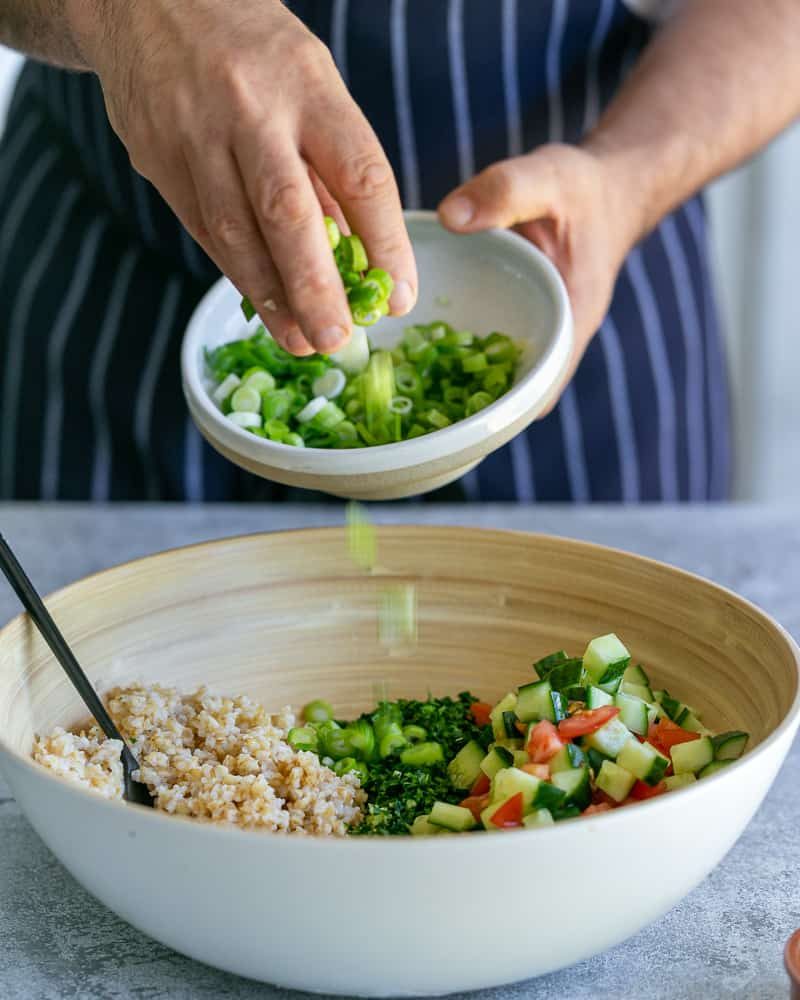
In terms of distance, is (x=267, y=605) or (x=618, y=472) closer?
(x=267, y=605)

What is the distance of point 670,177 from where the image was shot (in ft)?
5.67

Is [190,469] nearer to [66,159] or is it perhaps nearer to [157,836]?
[66,159]

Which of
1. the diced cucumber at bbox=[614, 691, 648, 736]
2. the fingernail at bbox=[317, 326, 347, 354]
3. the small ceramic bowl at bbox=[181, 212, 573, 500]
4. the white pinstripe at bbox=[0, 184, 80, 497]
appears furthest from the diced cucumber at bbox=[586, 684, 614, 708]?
the white pinstripe at bbox=[0, 184, 80, 497]

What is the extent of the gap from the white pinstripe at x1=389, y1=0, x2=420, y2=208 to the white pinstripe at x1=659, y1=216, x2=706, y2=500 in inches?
17.3

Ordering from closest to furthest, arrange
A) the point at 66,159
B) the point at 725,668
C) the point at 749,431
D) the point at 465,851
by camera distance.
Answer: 1. the point at 465,851
2. the point at 725,668
3. the point at 66,159
4. the point at 749,431

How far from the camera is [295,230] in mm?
1002

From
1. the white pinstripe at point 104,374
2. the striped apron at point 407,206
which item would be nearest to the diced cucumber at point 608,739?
the striped apron at point 407,206

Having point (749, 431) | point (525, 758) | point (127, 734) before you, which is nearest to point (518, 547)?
point (525, 758)

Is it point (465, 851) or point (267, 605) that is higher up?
point (465, 851)

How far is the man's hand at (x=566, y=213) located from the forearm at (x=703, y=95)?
0.33ft

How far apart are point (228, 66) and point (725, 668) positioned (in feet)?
2.17

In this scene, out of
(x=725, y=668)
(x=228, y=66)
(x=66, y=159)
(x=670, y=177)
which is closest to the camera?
(x=228, y=66)

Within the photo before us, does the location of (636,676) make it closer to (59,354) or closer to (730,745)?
(730,745)

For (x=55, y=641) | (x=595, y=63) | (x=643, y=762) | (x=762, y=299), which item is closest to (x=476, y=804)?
(x=643, y=762)
